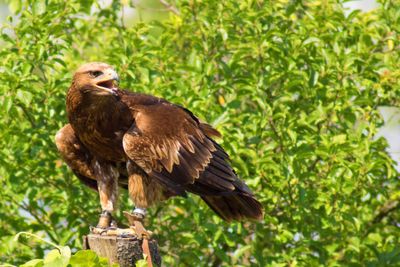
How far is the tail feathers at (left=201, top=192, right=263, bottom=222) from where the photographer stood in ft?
22.0

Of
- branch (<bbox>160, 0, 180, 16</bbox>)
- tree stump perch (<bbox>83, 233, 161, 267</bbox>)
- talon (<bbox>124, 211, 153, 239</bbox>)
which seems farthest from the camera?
branch (<bbox>160, 0, 180, 16</bbox>)

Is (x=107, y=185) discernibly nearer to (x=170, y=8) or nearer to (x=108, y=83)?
(x=108, y=83)

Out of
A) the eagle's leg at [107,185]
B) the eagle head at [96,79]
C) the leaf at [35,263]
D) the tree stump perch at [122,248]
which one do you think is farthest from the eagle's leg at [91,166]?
the leaf at [35,263]

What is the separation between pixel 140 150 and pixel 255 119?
5.29 ft

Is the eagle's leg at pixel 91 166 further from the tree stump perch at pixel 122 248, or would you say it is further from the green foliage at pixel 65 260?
the green foliage at pixel 65 260

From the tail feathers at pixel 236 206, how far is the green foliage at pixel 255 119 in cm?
65

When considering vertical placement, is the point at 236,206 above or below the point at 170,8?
below

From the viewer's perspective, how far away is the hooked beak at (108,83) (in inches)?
237

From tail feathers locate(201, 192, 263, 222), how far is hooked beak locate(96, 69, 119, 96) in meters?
1.24

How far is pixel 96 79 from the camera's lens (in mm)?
6070

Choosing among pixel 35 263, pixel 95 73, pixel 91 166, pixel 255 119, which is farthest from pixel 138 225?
pixel 255 119

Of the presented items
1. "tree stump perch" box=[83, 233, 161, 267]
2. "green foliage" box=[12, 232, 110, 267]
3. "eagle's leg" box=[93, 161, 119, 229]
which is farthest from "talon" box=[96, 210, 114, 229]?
"green foliage" box=[12, 232, 110, 267]

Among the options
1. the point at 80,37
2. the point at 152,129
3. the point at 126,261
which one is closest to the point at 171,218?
the point at 152,129

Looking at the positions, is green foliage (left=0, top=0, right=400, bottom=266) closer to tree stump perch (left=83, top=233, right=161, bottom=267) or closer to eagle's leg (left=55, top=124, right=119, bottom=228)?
eagle's leg (left=55, top=124, right=119, bottom=228)
